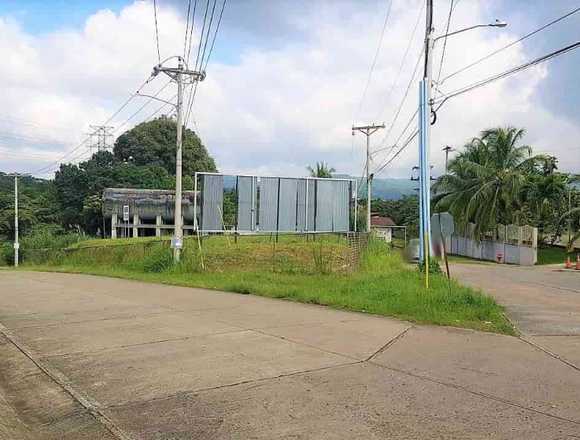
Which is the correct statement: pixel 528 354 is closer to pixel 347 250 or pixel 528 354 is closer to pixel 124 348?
pixel 124 348

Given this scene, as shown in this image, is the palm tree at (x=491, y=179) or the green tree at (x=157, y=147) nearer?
the palm tree at (x=491, y=179)

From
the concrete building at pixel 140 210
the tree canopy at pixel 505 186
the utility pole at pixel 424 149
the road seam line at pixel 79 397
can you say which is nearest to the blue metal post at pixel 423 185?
the utility pole at pixel 424 149

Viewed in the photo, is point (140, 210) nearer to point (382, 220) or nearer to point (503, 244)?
point (382, 220)

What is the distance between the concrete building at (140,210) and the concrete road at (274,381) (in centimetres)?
4736

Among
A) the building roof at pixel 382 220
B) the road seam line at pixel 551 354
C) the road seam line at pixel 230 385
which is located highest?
the building roof at pixel 382 220

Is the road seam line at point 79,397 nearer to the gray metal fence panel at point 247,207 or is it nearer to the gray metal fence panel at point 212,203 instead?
the gray metal fence panel at point 212,203

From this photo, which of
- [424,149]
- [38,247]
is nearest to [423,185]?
[424,149]

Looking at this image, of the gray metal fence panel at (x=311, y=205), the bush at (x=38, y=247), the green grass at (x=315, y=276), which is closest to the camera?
the green grass at (x=315, y=276)

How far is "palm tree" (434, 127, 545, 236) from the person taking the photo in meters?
44.2

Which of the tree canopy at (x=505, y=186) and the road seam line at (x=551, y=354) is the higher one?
the tree canopy at (x=505, y=186)

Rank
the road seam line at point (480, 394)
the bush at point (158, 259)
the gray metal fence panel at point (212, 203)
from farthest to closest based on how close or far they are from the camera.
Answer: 1. the gray metal fence panel at point (212, 203)
2. the bush at point (158, 259)
3. the road seam line at point (480, 394)

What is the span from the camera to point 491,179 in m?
44.8

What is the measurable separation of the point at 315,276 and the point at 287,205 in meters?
7.47

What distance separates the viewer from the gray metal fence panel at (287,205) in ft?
86.7
